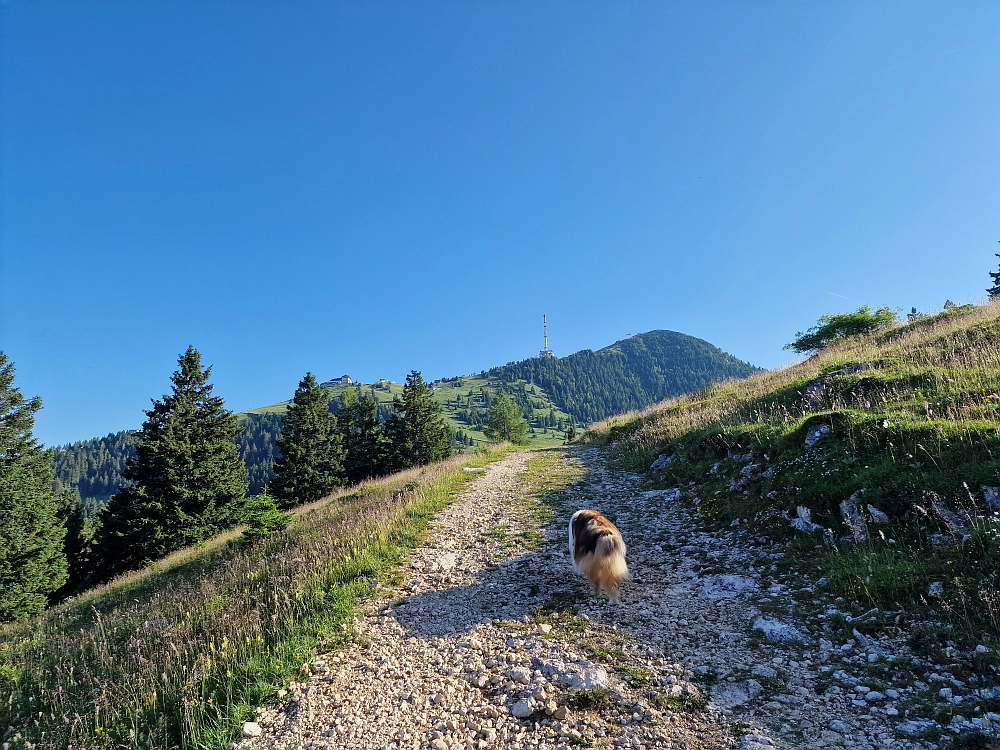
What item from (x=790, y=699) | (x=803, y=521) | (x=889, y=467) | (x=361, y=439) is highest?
(x=361, y=439)

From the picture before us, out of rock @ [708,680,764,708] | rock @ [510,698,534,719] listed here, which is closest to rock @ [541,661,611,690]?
rock @ [510,698,534,719]

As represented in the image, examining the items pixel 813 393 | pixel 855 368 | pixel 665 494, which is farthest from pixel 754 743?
pixel 855 368

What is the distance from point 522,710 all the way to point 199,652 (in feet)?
15.7

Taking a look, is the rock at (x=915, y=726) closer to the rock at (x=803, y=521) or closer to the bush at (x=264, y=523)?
the rock at (x=803, y=521)

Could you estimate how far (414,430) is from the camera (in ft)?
167

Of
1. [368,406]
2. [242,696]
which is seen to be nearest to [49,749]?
[242,696]

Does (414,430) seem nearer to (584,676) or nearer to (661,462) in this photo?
(661,462)

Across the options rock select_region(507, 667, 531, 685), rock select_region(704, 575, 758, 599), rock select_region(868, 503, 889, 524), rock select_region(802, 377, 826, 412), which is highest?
rock select_region(802, 377, 826, 412)

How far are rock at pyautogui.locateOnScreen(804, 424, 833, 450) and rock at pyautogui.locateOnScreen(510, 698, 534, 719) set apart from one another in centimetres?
837

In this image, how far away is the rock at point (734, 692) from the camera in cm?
414

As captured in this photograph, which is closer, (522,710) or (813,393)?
(522,710)

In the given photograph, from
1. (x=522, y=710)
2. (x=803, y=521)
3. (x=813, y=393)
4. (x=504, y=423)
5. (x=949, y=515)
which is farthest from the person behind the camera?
(x=504, y=423)

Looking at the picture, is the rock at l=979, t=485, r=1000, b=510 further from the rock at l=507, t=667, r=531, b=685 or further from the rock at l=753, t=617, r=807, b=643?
the rock at l=507, t=667, r=531, b=685

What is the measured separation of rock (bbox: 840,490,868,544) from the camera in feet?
21.9
